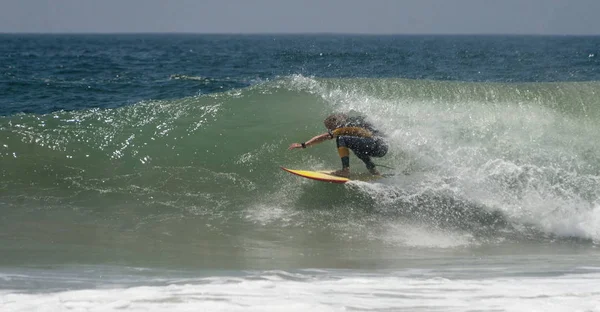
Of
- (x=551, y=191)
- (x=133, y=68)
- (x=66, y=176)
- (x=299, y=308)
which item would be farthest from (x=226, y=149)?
(x=133, y=68)

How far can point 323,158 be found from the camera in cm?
952

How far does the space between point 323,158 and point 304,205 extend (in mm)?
1533

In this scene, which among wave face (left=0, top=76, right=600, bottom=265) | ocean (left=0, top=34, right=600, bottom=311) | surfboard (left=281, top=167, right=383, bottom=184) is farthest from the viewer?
surfboard (left=281, top=167, right=383, bottom=184)

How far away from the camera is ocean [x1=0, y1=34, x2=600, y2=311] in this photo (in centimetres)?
496

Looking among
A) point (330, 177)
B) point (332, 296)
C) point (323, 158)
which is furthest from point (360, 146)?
point (332, 296)

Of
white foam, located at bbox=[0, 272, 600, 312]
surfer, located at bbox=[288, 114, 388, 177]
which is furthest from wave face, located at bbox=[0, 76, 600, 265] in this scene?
white foam, located at bbox=[0, 272, 600, 312]

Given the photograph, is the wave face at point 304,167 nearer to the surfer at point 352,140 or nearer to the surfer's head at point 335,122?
the surfer at point 352,140

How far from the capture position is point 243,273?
5535 mm

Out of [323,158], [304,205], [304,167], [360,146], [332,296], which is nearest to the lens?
[332,296]

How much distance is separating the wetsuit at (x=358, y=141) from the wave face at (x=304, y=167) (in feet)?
0.92

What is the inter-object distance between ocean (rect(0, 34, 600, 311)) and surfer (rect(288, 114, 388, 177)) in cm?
28

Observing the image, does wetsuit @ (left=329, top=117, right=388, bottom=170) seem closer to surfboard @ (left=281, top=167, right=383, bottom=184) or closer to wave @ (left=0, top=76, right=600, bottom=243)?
surfboard @ (left=281, top=167, right=383, bottom=184)

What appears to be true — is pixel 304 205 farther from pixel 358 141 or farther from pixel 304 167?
pixel 304 167

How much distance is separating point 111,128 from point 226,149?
78.7 inches
